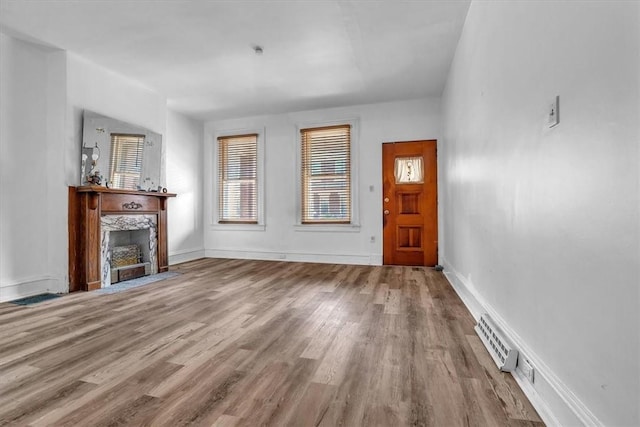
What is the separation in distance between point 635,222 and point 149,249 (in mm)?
4995

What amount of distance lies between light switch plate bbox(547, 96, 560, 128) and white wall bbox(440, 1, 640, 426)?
0.03 m

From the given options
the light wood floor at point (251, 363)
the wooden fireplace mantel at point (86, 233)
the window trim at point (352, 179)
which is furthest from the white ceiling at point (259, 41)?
the light wood floor at point (251, 363)

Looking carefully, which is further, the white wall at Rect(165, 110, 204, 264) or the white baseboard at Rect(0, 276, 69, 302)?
the white wall at Rect(165, 110, 204, 264)

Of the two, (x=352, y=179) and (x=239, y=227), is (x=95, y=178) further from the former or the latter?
(x=352, y=179)

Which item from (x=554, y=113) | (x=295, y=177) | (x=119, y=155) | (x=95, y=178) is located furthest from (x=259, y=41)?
(x=554, y=113)

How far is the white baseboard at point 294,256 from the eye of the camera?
539cm

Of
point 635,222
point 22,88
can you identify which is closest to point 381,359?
point 635,222

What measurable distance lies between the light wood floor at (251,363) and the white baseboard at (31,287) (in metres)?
0.36

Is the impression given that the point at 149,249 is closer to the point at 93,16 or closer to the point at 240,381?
the point at 93,16

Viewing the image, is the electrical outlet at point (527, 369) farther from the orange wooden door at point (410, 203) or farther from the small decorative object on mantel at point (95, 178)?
the small decorative object on mantel at point (95, 178)

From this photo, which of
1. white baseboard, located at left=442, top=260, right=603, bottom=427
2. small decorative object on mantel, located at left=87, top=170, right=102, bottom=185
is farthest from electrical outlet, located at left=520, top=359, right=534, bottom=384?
small decorative object on mantel, located at left=87, top=170, right=102, bottom=185

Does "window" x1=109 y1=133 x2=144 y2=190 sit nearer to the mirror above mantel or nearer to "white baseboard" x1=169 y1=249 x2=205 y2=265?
the mirror above mantel

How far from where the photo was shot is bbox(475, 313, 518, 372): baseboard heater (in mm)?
1673

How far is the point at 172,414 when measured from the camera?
1.37m
